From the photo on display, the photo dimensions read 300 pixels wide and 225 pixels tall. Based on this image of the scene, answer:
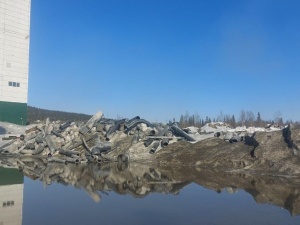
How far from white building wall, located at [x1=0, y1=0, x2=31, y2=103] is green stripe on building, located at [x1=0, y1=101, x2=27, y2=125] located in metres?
0.46

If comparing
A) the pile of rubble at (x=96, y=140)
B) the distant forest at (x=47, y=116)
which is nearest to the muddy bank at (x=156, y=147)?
the pile of rubble at (x=96, y=140)

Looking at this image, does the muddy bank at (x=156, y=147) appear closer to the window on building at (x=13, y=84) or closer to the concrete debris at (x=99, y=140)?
the concrete debris at (x=99, y=140)

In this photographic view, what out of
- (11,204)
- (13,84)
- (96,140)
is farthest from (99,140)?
(13,84)

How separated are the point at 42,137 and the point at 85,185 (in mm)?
11391

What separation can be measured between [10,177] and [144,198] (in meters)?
5.89

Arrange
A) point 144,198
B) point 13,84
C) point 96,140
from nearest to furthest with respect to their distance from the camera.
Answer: point 144,198
point 96,140
point 13,84

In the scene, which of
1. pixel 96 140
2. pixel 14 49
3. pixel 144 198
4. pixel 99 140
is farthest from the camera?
pixel 14 49

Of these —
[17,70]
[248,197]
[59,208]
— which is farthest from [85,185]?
[17,70]

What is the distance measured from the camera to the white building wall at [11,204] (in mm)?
6836

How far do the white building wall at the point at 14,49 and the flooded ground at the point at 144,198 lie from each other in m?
23.9

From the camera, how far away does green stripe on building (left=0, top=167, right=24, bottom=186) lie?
39.1 ft

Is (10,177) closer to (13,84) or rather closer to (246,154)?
(246,154)

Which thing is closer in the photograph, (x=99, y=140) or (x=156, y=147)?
(x=156, y=147)

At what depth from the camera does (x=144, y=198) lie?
31.6ft
